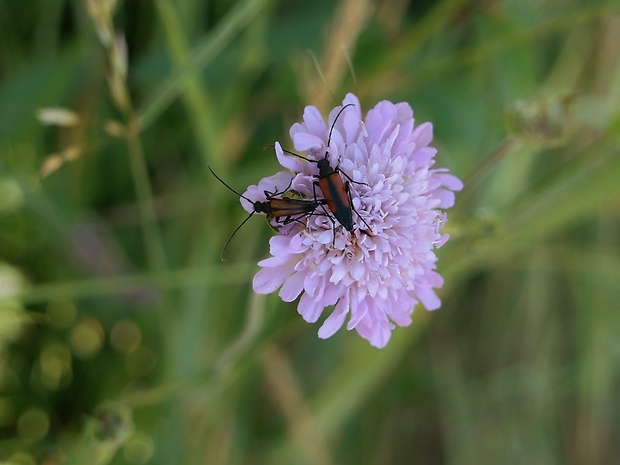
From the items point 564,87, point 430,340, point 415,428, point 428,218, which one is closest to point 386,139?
point 428,218

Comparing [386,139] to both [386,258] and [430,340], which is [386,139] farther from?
[430,340]

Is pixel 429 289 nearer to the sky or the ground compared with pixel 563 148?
nearer to the ground

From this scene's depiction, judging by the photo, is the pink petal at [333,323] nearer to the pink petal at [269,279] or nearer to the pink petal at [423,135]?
the pink petal at [269,279]

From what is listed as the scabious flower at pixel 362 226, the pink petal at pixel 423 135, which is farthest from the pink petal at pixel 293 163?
the pink petal at pixel 423 135

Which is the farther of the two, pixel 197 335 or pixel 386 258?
pixel 197 335

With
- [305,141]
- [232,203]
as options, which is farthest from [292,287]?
[232,203]

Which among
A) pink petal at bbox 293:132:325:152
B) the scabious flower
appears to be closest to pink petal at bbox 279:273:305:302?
the scabious flower

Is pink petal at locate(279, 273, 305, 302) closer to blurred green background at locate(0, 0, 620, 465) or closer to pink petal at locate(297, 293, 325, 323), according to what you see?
pink petal at locate(297, 293, 325, 323)

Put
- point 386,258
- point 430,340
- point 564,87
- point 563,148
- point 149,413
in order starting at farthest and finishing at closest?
1. point 430,340
2. point 563,148
3. point 564,87
4. point 149,413
5. point 386,258
